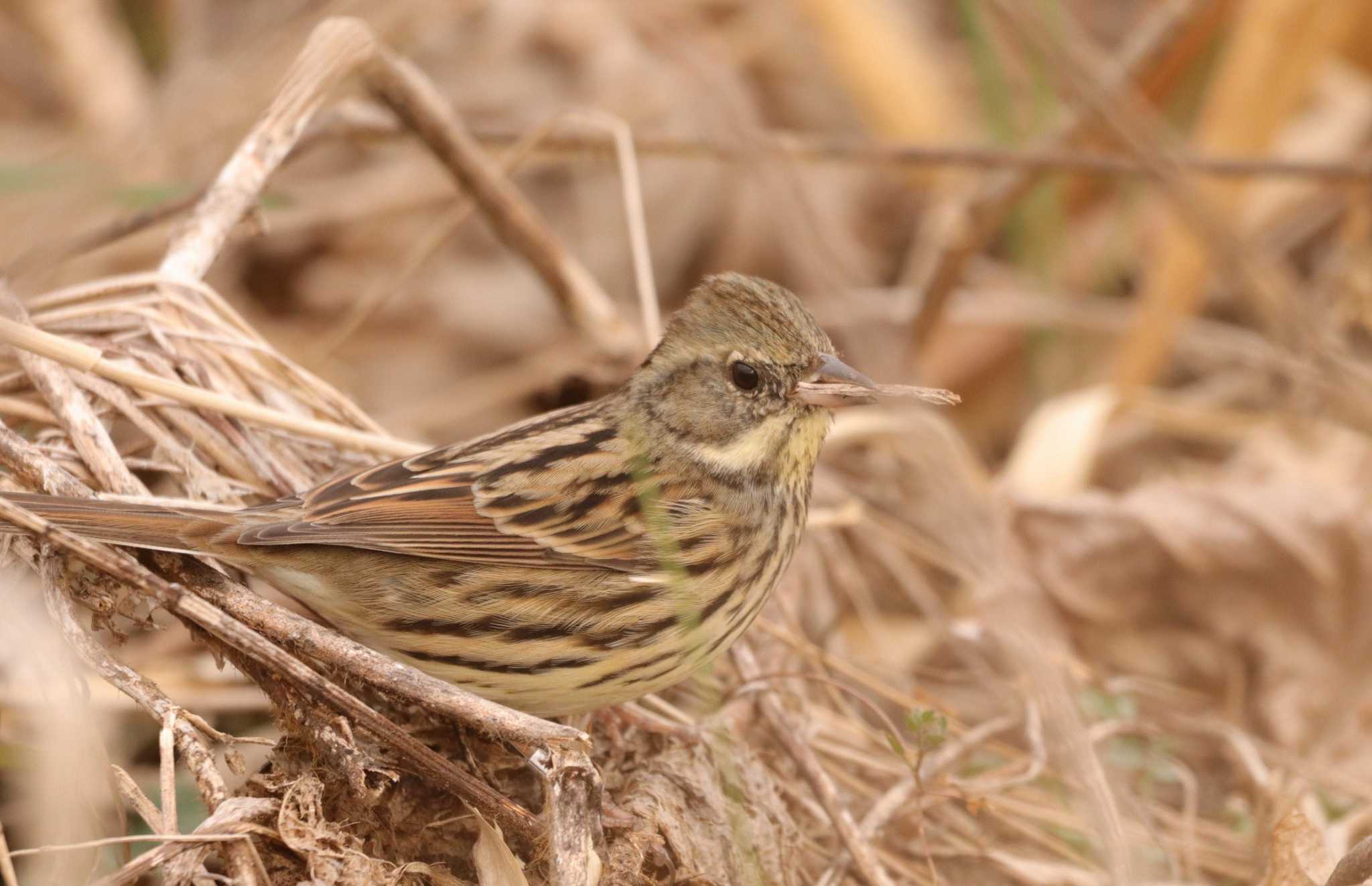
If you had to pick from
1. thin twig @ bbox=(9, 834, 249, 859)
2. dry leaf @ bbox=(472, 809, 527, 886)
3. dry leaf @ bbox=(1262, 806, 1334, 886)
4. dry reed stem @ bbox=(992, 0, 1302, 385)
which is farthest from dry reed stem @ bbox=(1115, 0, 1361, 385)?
thin twig @ bbox=(9, 834, 249, 859)

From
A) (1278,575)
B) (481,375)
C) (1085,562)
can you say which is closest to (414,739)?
(1085,562)

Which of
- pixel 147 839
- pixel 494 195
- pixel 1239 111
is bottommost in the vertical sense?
pixel 147 839

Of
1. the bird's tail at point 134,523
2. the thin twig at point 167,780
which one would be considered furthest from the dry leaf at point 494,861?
the bird's tail at point 134,523

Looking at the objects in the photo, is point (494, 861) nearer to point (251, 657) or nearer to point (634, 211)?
point (251, 657)

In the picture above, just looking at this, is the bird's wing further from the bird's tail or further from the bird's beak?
the bird's beak

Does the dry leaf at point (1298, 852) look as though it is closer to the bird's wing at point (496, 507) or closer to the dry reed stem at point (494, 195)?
the bird's wing at point (496, 507)

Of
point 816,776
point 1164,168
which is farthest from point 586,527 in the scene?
point 1164,168

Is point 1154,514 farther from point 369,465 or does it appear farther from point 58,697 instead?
point 58,697

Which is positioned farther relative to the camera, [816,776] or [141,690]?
[816,776]
